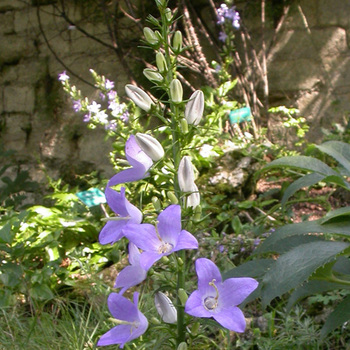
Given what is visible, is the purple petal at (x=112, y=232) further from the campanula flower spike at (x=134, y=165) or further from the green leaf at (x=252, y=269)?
the green leaf at (x=252, y=269)

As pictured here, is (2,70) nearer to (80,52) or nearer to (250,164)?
(80,52)

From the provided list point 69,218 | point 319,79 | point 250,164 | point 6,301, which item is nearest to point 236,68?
point 319,79

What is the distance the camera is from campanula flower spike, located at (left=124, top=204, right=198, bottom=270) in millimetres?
1013

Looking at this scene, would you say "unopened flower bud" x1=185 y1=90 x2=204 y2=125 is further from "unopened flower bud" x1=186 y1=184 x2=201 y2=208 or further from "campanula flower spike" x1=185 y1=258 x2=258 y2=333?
"campanula flower spike" x1=185 y1=258 x2=258 y2=333

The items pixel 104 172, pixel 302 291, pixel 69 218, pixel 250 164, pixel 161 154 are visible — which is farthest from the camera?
pixel 104 172

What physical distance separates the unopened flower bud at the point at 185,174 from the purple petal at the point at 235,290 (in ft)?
0.71

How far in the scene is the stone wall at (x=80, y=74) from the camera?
13.8 ft

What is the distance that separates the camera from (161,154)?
1.13 metres

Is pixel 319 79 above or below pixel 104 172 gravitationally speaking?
above

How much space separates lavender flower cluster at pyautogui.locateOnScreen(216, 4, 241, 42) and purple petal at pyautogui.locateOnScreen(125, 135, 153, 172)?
2850 mm

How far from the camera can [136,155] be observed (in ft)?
3.85

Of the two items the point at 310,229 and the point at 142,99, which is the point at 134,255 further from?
the point at 310,229

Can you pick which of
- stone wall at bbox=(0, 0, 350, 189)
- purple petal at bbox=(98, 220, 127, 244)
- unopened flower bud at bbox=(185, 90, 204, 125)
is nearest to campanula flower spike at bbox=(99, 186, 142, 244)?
purple petal at bbox=(98, 220, 127, 244)

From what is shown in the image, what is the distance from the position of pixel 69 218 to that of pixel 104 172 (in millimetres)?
1657
